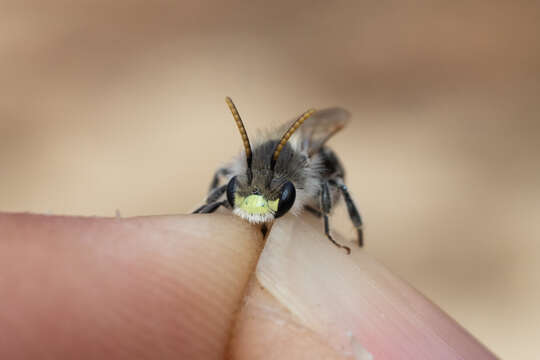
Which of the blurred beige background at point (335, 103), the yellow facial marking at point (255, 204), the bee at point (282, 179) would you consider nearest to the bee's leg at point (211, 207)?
the bee at point (282, 179)

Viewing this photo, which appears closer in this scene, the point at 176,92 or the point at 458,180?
the point at 458,180

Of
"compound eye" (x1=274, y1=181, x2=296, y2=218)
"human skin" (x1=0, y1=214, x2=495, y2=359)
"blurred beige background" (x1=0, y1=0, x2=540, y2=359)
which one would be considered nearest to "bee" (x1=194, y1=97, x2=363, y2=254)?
"compound eye" (x1=274, y1=181, x2=296, y2=218)

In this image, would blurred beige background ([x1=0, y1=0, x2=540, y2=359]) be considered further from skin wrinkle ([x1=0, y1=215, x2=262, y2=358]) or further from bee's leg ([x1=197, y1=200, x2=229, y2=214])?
skin wrinkle ([x1=0, y1=215, x2=262, y2=358])

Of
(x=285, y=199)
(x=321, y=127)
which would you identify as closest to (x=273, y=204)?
(x=285, y=199)

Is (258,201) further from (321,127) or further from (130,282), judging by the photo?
(321,127)

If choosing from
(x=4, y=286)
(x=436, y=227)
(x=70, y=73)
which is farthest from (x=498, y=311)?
(x=70, y=73)

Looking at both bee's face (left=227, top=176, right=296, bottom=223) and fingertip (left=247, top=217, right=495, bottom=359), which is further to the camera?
bee's face (left=227, top=176, right=296, bottom=223)

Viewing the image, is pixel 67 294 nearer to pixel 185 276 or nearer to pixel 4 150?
pixel 185 276
